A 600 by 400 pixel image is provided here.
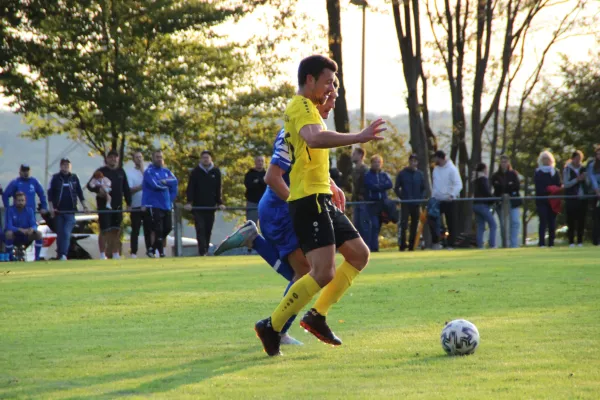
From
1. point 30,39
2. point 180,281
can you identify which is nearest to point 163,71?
point 30,39

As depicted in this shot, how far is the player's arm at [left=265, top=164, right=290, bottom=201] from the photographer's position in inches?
276

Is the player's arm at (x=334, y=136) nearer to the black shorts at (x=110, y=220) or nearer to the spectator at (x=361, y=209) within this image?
the black shorts at (x=110, y=220)

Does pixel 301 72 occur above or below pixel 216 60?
below

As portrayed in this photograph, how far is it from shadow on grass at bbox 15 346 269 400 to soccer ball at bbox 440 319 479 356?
114cm

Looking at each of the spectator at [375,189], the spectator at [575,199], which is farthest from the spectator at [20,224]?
the spectator at [575,199]

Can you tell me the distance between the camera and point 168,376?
5922mm

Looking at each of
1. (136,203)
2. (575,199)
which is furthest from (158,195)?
(575,199)

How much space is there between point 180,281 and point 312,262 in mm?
7475

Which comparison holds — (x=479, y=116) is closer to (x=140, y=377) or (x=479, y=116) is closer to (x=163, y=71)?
(x=163, y=71)

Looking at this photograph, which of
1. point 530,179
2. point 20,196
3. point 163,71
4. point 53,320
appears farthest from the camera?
point 530,179

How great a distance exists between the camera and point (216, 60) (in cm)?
3938

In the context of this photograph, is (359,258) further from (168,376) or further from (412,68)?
(412,68)

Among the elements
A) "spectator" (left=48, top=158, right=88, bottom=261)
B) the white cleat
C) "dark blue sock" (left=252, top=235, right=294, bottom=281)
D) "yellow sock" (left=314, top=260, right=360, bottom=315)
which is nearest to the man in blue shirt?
"spectator" (left=48, top=158, right=88, bottom=261)

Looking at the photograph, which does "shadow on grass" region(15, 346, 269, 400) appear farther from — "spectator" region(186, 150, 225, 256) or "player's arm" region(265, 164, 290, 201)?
"spectator" region(186, 150, 225, 256)
